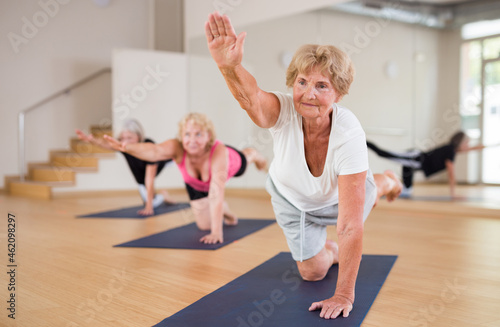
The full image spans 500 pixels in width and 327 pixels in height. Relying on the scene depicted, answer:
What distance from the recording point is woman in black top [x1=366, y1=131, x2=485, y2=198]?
407 cm

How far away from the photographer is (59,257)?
7.30 feet

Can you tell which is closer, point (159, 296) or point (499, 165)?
point (159, 296)

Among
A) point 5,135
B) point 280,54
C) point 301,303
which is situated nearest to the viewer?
point 301,303

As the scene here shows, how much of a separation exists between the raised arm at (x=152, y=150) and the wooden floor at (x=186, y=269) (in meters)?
0.54

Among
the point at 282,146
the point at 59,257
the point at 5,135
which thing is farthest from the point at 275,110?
the point at 5,135

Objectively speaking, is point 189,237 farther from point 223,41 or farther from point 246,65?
point 246,65

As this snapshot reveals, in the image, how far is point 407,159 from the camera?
4.29 metres

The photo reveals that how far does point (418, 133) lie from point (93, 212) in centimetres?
320

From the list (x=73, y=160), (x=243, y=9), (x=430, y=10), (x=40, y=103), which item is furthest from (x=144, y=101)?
(x=430, y=10)

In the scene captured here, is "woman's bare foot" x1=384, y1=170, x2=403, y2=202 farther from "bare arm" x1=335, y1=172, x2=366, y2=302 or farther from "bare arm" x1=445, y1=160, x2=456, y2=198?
"bare arm" x1=445, y1=160, x2=456, y2=198

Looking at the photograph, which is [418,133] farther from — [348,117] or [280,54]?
[348,117]

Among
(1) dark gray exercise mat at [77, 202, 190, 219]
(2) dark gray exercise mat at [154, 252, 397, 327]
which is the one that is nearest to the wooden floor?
(2) dark gray exercise mat at [154, 252, 397, 327]

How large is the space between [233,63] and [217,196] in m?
1.44

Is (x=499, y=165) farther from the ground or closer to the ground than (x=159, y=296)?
farther from the ground
